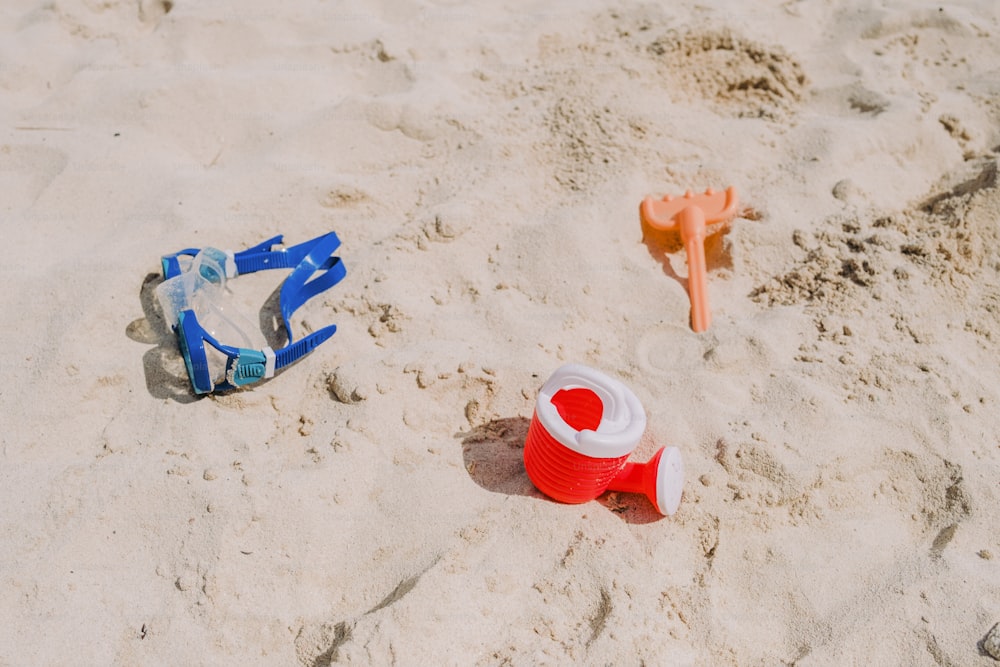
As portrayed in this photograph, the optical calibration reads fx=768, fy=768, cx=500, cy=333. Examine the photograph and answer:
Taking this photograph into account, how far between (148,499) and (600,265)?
1.34 m

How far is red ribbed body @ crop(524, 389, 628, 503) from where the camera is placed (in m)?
1.57

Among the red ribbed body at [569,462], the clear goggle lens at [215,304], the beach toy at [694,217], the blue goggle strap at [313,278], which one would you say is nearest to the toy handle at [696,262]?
the beach toy at [694,217]

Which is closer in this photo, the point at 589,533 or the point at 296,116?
the point at 589,533

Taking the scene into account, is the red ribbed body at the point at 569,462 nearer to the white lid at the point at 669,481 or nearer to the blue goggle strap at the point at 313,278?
the white lid at the point at 669,481

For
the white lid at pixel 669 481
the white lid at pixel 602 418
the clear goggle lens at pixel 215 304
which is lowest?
the clear goggle lens at pixel 215 304

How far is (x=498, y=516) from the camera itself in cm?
167

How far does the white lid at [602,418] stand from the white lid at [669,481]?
11 centimetres

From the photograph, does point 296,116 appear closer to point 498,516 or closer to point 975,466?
point 498,516

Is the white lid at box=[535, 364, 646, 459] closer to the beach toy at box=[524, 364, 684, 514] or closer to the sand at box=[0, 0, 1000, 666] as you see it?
the beach toy at box=[524, 364, 684, 514]

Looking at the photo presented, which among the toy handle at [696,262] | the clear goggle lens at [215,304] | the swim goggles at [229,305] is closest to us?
the swim goggles at [229,305]

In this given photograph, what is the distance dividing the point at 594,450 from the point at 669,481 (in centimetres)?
22

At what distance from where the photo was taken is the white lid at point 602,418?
152 cm

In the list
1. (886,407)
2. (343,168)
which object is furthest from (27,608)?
(886,407)

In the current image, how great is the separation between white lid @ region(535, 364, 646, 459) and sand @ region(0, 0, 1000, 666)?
23 centimetres
